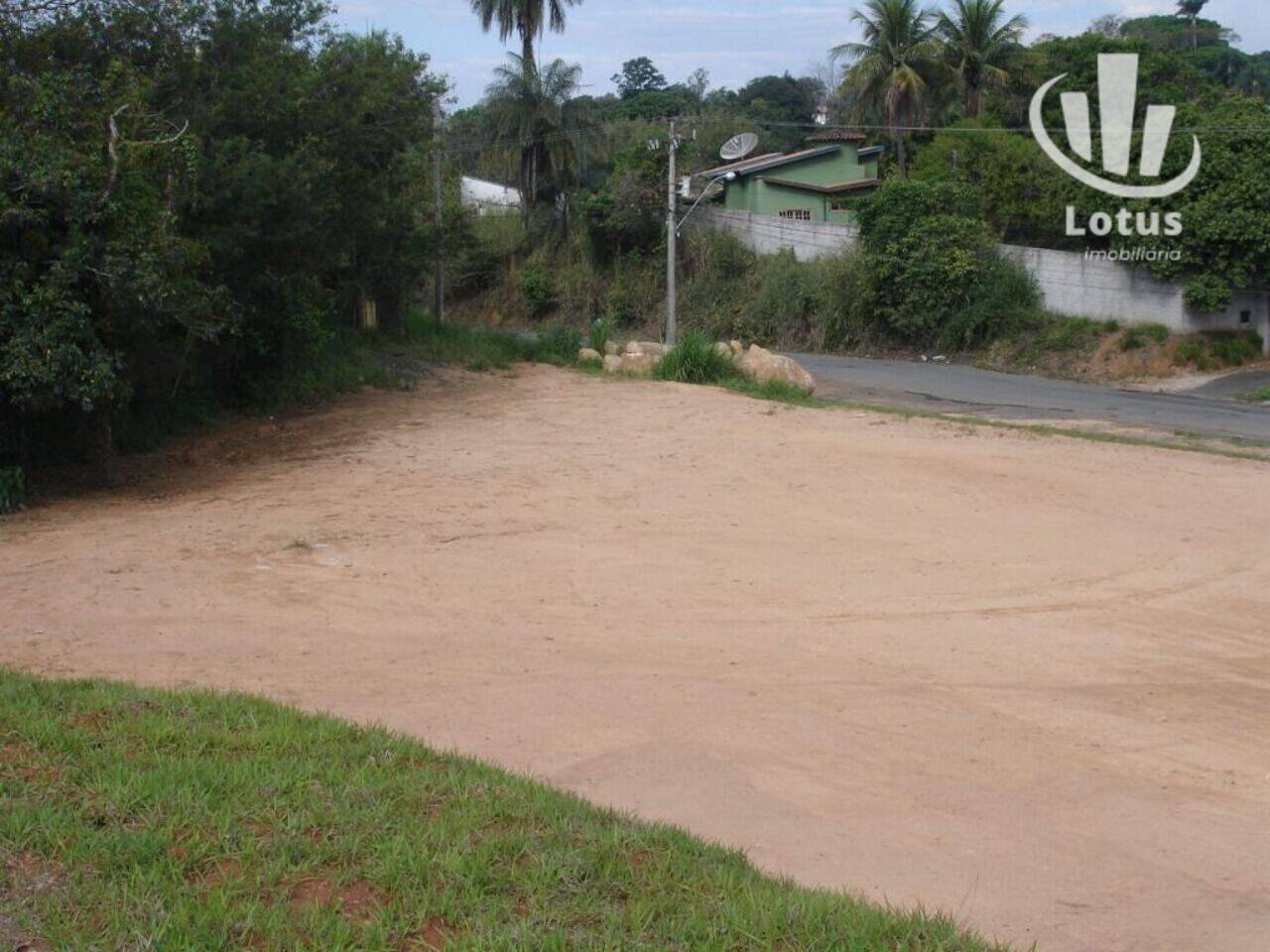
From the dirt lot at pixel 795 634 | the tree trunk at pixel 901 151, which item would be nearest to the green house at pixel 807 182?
the tree trunk at pixel 901 151

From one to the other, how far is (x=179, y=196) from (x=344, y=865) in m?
13.9

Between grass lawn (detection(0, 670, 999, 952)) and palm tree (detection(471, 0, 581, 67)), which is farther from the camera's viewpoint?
palm tree (detection(471, 0, 581, 67))

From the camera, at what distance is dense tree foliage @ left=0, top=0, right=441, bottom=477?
1400 cm

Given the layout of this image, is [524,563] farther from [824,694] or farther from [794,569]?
[824,694]

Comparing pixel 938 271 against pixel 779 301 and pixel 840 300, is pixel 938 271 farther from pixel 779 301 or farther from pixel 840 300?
pixel 779 301

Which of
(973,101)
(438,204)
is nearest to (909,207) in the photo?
(973,101)

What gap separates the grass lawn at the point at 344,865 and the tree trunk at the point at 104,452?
11365mm

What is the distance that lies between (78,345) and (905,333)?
3080cm

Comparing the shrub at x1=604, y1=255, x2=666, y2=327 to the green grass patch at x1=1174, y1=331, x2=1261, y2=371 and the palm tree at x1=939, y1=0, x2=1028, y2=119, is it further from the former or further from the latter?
the green grass patch at x1=1174, y1=331, x2=1261, y2=371

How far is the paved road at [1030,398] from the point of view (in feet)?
82.9

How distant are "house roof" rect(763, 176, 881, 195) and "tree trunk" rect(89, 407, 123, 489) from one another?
3770 cm

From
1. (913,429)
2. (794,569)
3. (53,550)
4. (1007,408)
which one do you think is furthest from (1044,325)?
(53,550)

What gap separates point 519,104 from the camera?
49688 millimetres

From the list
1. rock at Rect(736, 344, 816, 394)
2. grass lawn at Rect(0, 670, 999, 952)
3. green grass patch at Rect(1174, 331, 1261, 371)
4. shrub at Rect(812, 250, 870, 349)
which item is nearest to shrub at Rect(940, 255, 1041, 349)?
shrub at Rect(812, 250, 870, 349)
